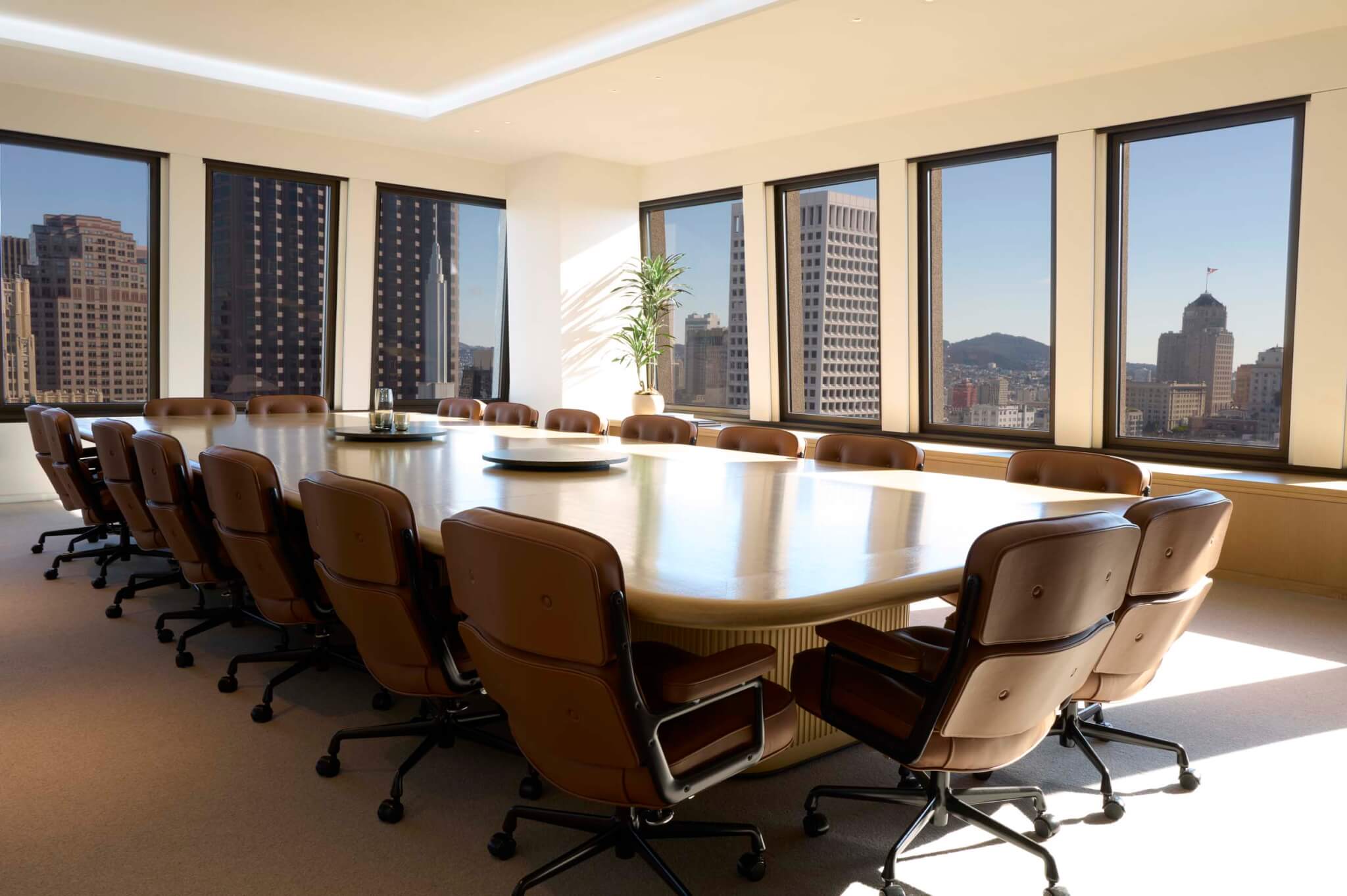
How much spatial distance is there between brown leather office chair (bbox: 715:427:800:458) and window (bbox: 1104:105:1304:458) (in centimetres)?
307

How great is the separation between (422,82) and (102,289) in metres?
3.23

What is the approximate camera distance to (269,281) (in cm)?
856

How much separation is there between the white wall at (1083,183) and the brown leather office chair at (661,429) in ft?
9.75

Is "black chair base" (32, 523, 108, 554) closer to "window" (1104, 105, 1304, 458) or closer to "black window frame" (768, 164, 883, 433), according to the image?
"black window frame" (768, 164, 883, 433)

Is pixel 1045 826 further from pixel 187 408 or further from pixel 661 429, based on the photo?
pixel 187 408

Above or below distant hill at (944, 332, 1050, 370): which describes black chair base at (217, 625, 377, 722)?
below

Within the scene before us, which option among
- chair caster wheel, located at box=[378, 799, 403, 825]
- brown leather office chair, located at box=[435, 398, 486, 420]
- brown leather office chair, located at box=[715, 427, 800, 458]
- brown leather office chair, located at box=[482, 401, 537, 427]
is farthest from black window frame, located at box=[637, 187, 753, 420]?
chair caster wheel, located at box=[378, 799, 403, 825]

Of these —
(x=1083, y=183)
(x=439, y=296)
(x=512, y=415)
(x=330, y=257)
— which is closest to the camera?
(x=1083, y=183)

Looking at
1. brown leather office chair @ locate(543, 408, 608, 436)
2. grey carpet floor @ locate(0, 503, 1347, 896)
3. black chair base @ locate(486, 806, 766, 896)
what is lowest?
grey carpet floor @ locate(0, 503, 1347, 896)

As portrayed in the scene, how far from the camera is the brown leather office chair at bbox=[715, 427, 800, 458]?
457 centimetres

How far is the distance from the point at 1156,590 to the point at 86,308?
827 cm

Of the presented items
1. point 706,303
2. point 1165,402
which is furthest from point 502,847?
point 706,303

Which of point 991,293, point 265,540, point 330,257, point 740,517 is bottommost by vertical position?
point 265,540

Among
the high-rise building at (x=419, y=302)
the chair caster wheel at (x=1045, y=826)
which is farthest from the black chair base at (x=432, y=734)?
the high-rise building at (x=419, y=302)
